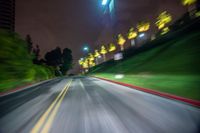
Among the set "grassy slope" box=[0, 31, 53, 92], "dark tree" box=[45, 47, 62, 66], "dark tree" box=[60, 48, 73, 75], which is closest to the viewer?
"grassy slope" box=[0, 31, 53, 92]

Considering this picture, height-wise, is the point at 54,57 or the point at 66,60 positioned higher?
the point at 54,57

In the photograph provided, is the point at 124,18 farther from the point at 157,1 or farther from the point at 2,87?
the point at 2,87

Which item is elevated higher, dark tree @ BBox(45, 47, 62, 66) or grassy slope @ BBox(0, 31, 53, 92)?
dark tree @ BBox(45, 47, 62, 66)

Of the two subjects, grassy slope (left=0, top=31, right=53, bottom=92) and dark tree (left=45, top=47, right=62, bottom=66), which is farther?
dark tree (left=45, top=47, right=62, bottom=66)

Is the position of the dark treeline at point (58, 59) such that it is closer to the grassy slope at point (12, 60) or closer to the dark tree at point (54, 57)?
the dark tree at point (54, 57)

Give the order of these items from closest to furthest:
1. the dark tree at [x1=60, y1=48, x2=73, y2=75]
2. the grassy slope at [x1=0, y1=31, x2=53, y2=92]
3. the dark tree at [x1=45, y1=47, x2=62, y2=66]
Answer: the grassy slope at [x1=0, y1=31, x2=53, y2=92] → the dark tree at [x1=45, y1=47, x2=62, y2=66] → the dark tree at [x1=60, y1=48, x2=73, y2=75]

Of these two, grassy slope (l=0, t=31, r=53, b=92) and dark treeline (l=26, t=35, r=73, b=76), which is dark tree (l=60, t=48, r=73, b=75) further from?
grassy slope (l=0, t=31, r=53, b=92)

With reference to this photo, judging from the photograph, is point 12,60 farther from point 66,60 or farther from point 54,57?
point 66,60

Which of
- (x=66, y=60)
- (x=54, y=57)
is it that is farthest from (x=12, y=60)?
(x=66, y=60)

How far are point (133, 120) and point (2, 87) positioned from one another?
19109mm

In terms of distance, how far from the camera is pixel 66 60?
122m

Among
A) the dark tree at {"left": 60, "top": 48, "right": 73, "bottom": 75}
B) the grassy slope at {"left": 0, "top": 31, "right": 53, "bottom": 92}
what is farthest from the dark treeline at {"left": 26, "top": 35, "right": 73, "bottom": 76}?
the grassy slope at {"left": 0, "top": 31, "right": 53, "bottom": 92}

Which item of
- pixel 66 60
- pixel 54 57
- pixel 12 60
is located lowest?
pixel 12 60

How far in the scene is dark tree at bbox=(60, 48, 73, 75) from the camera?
121 metres
